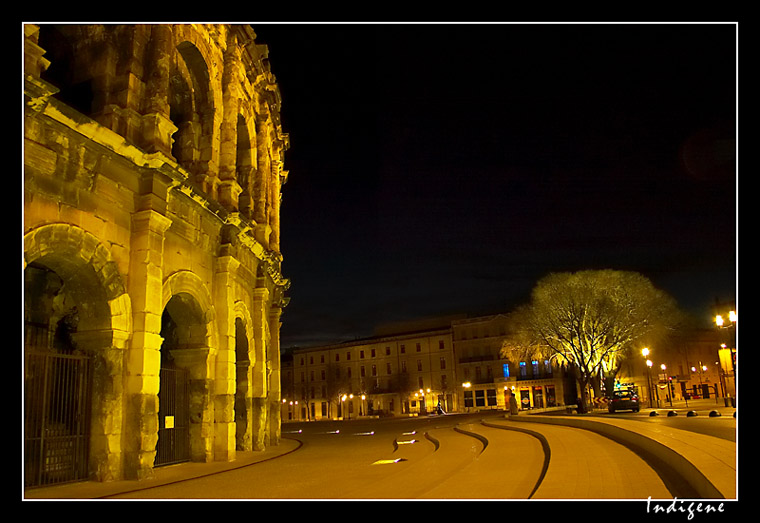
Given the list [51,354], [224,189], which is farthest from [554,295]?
[51,354]

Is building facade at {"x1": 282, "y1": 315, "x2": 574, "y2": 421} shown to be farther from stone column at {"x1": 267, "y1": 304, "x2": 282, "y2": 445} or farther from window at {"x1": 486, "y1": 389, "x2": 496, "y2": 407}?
stone column at {"x1": 267, "y1": 304, "x2": 282, "y2": 445}

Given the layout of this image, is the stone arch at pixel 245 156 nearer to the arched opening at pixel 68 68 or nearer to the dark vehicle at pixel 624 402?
the arched opening at pixel 68 68

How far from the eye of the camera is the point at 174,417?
13891 millimetres

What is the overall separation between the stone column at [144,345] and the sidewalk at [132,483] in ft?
1.75

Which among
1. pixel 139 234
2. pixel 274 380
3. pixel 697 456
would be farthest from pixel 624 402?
pixel 139 234

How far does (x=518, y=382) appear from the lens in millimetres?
61625

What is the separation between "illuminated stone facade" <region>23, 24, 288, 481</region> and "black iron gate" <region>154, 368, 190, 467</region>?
124 millimetres

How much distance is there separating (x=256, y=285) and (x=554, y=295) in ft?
57.4

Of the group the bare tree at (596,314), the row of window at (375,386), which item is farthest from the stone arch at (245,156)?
the row of window at (375,386)

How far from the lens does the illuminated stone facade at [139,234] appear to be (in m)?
10.1

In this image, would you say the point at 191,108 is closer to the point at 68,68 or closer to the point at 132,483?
the point at 68,68

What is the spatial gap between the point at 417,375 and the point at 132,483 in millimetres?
59125

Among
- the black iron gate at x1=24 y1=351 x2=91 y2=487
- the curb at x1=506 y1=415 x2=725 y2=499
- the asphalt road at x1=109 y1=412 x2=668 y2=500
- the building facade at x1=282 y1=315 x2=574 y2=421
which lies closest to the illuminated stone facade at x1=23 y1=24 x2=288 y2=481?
the black iron gate at x1=24 y1=351 x2=91 y2=487

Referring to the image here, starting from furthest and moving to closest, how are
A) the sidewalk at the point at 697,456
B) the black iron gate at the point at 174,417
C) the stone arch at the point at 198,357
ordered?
the stone arch at the point at 198,357
the black iron gate at the point at 174,417
the sidewalk at the point at 697,456
